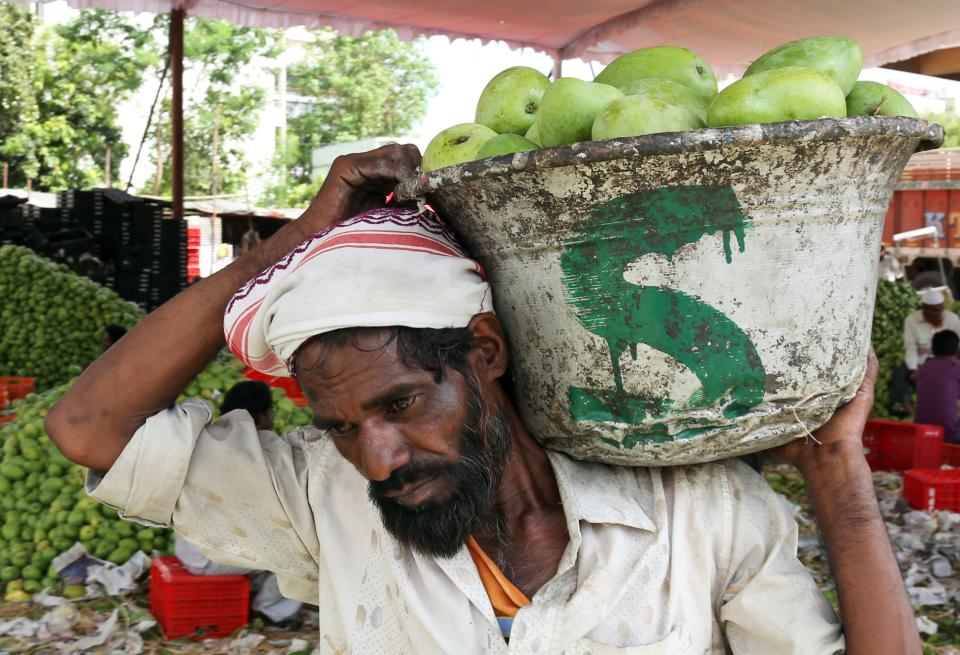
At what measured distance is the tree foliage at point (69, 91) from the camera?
23234 millimetres

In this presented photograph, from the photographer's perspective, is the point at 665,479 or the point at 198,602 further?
the point at 198,602

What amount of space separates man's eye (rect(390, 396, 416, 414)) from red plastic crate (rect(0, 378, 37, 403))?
6.31 meters

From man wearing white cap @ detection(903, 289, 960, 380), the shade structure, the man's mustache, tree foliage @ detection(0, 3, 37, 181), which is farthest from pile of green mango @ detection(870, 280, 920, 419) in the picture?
tree foliage @ detection(0, 3, 37, 181)

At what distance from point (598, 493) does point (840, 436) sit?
0.42 m

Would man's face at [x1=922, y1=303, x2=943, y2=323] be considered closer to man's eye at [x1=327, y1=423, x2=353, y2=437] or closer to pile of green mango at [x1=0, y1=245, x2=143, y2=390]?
pile of green mango at [x1=0, y1=245, x2=143, y2=390]

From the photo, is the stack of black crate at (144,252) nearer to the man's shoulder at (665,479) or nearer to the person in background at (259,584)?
the person in background at (259,584)

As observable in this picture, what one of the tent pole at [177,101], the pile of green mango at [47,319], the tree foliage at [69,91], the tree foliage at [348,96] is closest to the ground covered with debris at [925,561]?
the pile of green mango at [47,319]

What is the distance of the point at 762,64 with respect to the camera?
152cm

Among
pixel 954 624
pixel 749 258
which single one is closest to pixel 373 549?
pixel 749 258

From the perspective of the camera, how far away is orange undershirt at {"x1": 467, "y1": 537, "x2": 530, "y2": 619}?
1.63m

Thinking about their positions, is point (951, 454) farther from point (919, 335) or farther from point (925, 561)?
point (925, 561)

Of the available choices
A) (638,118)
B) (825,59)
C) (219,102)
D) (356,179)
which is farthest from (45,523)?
(219,102)

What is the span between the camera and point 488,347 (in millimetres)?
1642

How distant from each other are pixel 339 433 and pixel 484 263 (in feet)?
1.26
